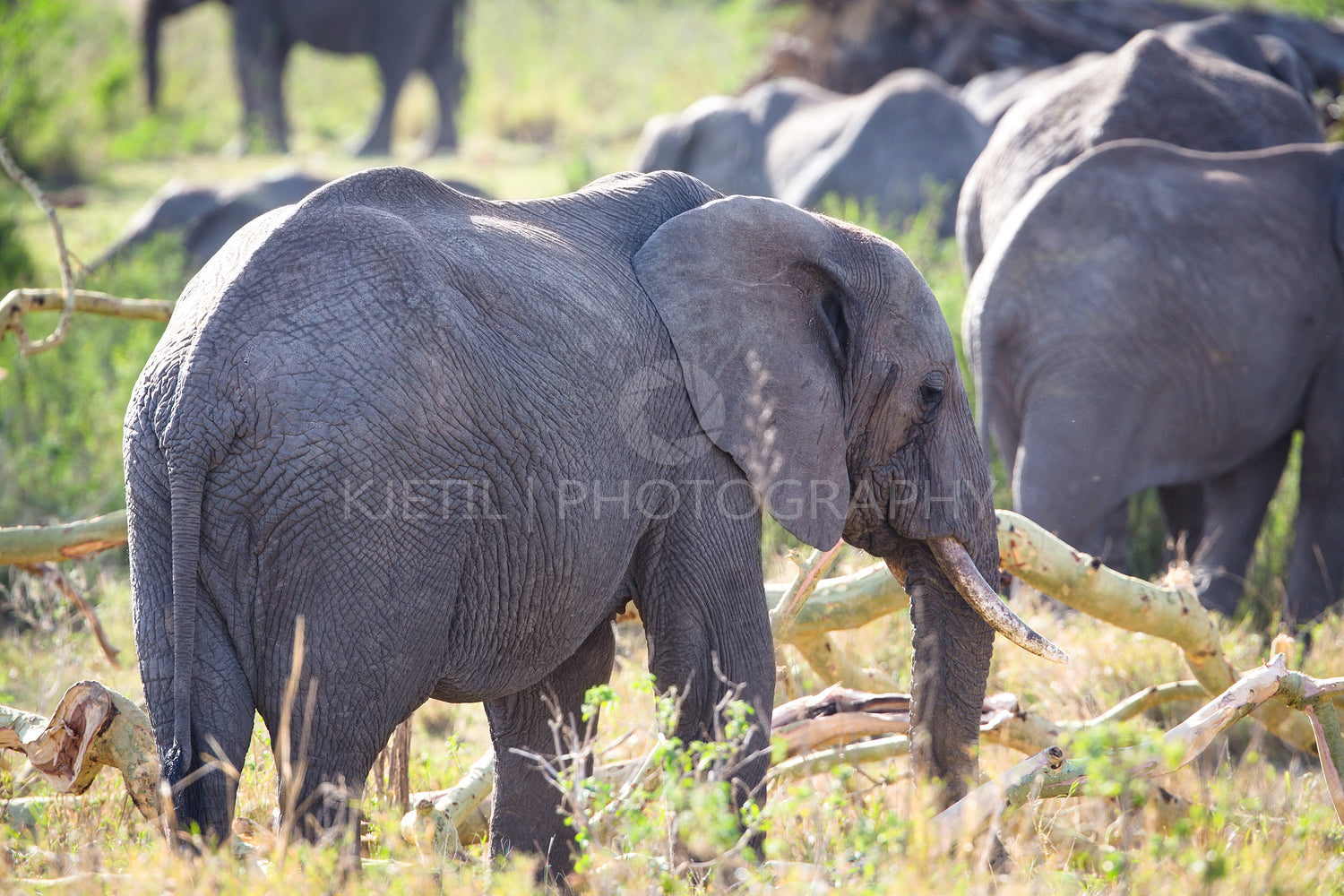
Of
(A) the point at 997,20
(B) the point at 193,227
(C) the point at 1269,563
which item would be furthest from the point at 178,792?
(A) the point at 997,20

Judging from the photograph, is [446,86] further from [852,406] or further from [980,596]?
[980,596]

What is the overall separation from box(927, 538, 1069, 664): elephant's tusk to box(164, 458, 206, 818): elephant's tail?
1.91 meters

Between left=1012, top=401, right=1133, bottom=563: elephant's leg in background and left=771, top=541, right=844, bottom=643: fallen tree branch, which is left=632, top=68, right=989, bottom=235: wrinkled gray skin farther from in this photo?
left=771, top=541, right=844, bottom=643: fallen tree branch

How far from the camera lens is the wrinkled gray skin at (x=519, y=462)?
2494 millimetres

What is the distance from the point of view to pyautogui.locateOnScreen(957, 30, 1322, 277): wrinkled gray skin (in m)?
→ 7.09

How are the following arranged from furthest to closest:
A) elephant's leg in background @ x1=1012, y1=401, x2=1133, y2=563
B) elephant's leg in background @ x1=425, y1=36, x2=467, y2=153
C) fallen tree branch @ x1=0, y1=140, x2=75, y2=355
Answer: elephant's leg in background @ x1=425, y1=36, x2=467, y2=153 < elephant's leg in background @ x1=1012, y1=401, x2=1133, y2=563 < fallen tree branch @ x1=0, y1=140, x2=75, y2=355

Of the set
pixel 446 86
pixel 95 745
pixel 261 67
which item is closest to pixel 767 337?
pixel 95 745

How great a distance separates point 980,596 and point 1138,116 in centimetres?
455

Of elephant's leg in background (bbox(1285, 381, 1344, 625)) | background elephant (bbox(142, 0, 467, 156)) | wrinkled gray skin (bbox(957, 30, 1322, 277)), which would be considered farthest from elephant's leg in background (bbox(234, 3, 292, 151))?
elephant's leg in background (bbox(1285, 381, 1344, 625))

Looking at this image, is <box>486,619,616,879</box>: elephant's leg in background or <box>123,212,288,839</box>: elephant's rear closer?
<box>123,212,288,839</box>: elephant's rear

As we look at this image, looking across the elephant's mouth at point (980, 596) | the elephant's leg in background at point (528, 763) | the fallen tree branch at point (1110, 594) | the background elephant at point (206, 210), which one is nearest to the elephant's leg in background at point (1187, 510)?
the fallen tree branch at point (1110, 594)

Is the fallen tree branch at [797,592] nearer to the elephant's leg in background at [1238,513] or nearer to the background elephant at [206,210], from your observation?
the elephant's leg in background at [1238,513]

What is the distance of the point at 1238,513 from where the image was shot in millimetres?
6449

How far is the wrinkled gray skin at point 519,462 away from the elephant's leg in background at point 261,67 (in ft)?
44.0
